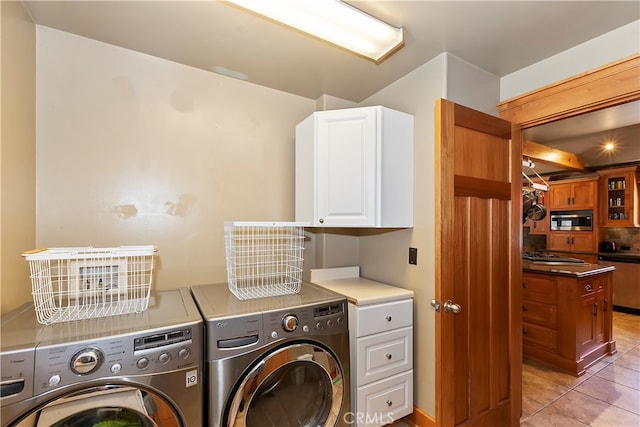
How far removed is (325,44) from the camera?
169 centimetres

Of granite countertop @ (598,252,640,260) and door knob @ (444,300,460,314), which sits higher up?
door knob @ (444,300,460,314)

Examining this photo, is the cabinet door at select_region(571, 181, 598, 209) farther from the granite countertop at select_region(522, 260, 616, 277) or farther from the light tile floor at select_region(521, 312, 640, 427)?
the light tile floor at select_region(521, 312, 640, 427)

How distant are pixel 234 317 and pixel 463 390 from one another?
1399 mm

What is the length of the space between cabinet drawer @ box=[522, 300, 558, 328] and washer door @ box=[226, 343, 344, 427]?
241cm

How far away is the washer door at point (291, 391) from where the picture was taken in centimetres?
128

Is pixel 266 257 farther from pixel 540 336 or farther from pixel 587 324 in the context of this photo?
pixel 587 324

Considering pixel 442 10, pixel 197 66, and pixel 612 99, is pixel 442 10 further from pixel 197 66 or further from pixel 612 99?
pixel 197 66

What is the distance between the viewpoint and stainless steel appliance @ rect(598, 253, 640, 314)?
4.27m

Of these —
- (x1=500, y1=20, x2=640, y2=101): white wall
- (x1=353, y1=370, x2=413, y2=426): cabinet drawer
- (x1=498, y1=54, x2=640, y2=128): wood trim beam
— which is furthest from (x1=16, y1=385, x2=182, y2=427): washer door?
(x1=500, y1=20, x2=640, y2=101): white wall

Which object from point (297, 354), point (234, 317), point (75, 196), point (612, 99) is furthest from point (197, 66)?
point (612, 99)

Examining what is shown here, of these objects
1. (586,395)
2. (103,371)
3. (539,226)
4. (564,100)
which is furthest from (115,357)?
(539,226)

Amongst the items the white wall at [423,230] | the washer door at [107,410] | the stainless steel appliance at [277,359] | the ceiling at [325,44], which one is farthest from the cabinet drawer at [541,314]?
the washer door at [107,410]

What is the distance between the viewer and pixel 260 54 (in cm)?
179

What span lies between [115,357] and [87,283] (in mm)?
559
